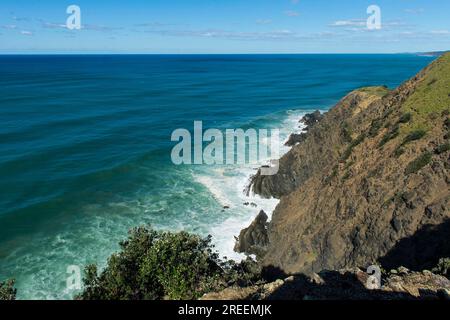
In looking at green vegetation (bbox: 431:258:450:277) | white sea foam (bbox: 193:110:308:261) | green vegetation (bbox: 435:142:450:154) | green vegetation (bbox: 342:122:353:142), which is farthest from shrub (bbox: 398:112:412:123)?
green vegetation (bbox: 431:258:450:277)

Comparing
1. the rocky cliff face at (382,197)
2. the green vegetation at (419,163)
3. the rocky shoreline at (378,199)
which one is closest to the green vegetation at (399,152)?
the rocky cliff face at (382,197)

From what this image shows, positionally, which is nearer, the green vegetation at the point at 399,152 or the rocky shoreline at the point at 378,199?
the rocky shoreline at the point at 378,199

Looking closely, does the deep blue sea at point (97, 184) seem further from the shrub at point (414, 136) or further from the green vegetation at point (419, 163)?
the shrub at point (414, 136)

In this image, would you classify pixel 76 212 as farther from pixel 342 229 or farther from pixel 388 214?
pixel 388 214

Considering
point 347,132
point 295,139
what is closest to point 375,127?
point 347,132

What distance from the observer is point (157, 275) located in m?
23.5

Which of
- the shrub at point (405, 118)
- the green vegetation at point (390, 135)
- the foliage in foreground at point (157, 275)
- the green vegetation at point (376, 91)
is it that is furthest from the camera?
the green vegetation at point (376, 91)

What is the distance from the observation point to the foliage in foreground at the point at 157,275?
75.1 feet

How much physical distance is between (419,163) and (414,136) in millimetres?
4640

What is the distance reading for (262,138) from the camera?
9012cm

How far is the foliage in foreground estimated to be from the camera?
901 inches

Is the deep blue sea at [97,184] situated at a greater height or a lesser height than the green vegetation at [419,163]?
lesser

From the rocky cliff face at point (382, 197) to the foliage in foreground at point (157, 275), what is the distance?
1332cm

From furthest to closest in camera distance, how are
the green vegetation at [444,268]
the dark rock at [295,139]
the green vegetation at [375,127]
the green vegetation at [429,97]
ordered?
the dark rock at [295,139] < the green vegetation at [375,127] < the green vegetation at [429,97] < the green vegetation at [444,268]
